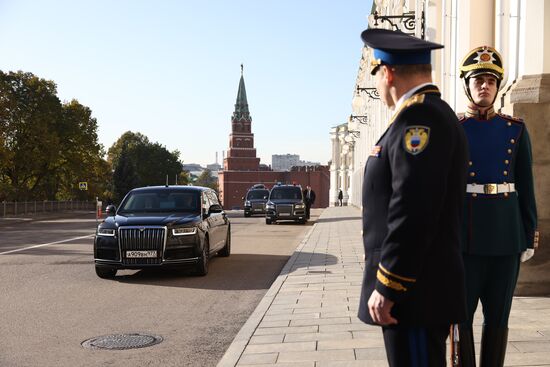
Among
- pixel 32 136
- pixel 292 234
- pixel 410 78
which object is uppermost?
pixel 32 136

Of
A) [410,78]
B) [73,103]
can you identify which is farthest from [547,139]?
[73,103]

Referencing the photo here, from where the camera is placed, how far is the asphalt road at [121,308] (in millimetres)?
6148

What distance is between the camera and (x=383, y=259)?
2.76 metres

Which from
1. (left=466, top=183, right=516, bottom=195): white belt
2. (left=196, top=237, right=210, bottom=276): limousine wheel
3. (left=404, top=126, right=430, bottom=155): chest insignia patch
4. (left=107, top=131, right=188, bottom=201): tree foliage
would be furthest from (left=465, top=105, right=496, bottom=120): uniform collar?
(left=107, top=131, right=188, bottom=201): tree foliage

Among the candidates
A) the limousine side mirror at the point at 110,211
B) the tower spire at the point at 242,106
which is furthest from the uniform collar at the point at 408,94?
the tower spire at the point at 242,106

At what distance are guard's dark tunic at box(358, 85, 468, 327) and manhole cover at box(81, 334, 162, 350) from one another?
4.06m

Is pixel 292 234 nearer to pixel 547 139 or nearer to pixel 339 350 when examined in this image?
pixel 547 139

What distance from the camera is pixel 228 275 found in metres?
11.9

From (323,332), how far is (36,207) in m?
46.2

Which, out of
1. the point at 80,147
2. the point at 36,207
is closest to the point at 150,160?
the point at 80,147

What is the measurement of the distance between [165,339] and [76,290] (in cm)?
380

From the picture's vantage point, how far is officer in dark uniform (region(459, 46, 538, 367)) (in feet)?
12.7

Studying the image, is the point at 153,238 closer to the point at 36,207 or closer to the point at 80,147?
the point at 36,207

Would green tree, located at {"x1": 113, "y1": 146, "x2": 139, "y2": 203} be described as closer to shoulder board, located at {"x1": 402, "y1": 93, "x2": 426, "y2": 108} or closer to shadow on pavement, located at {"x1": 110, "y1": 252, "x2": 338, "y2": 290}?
shadow on pavement, located at {"x1": 110, "y1": 252, "x2": 338, "y2": 290}
